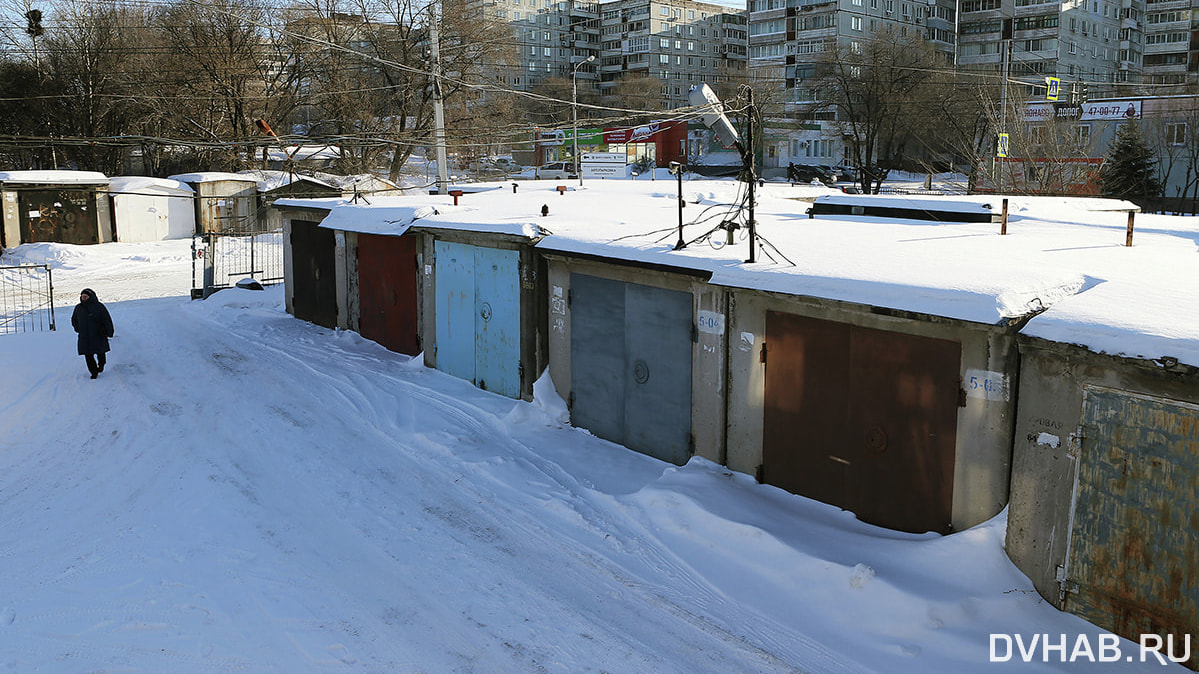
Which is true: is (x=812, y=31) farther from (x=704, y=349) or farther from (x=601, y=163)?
(x=704, y=349)

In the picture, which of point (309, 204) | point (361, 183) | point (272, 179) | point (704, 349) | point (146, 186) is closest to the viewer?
point (704, 349)

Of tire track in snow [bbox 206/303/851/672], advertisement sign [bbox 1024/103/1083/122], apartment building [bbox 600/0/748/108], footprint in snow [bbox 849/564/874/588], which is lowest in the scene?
tire track in snow [bbox 206/303/851/672]

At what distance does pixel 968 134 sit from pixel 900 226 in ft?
150

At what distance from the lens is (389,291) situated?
16.1 m

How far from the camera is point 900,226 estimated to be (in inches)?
535

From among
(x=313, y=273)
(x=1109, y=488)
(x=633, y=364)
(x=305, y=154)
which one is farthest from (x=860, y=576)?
(x=305, y=154)

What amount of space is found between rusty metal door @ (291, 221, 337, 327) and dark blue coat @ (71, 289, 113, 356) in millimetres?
4818

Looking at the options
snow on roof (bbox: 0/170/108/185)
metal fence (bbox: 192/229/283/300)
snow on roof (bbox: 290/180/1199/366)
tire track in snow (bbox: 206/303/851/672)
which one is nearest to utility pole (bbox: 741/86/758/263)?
snow on roof (bbox: 290/180/1199/366)

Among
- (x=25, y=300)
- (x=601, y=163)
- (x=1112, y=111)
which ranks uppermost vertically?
(x=1112, y=111)

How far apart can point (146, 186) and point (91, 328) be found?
21831 mm

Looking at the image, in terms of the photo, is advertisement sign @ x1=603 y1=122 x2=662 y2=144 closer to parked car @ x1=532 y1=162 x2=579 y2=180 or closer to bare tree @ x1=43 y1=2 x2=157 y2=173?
parked car @ x1=532 y1=162 x2=579 y2=180

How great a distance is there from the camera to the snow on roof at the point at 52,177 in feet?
98.9

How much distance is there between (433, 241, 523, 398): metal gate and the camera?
12.5m

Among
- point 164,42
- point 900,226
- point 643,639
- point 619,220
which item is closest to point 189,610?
point 643,639
